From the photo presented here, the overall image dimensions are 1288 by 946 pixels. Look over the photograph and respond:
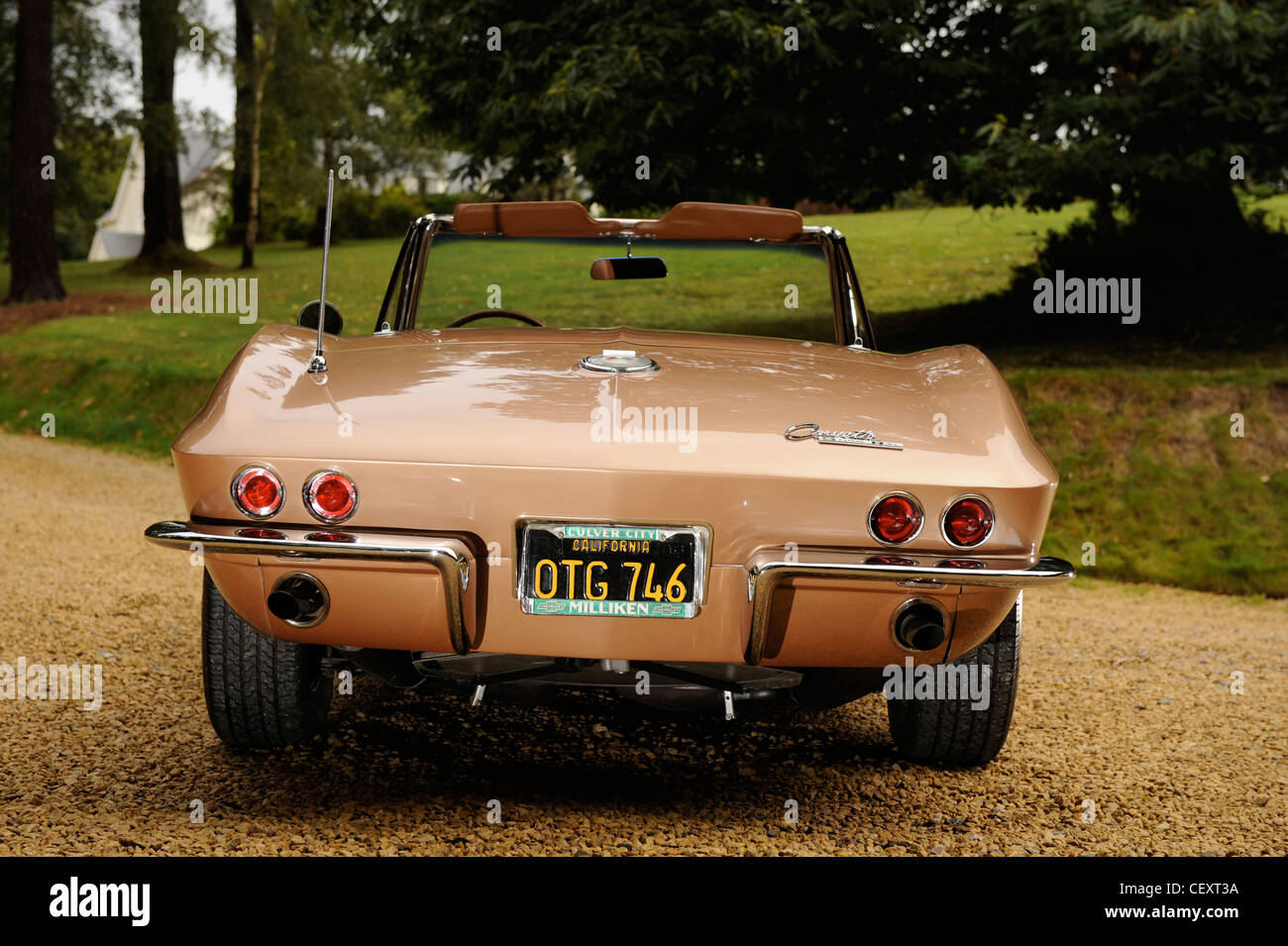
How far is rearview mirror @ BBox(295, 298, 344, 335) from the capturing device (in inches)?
145

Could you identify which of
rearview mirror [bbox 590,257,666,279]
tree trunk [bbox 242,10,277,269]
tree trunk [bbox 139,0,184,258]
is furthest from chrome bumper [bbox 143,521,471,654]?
tree trunk [bbox 242,10,277,269]

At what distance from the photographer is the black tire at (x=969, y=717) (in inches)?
129

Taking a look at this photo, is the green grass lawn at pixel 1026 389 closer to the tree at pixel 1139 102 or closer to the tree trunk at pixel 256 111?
the tree at pixel 1139 102

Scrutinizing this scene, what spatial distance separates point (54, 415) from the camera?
1296 cm

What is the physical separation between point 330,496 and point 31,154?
23057 millimetres

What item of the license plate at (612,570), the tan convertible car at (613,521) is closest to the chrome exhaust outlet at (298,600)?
the tan convertible car at (613,521)

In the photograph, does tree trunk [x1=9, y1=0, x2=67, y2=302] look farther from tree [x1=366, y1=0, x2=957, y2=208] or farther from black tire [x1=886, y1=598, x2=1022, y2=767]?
black tire [x1=886, y1=598, x2=1022, y2=767]

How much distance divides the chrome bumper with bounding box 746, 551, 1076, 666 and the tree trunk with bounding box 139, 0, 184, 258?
2773cm

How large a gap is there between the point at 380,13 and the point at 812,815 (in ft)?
39.2

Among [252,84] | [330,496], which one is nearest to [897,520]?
[330,496]

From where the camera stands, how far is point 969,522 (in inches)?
106

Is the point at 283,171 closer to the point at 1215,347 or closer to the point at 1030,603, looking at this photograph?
the point at 1215,347

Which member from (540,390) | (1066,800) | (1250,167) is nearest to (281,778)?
(540,390)

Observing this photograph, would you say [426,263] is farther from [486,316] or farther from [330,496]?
Answer: [330,496]
